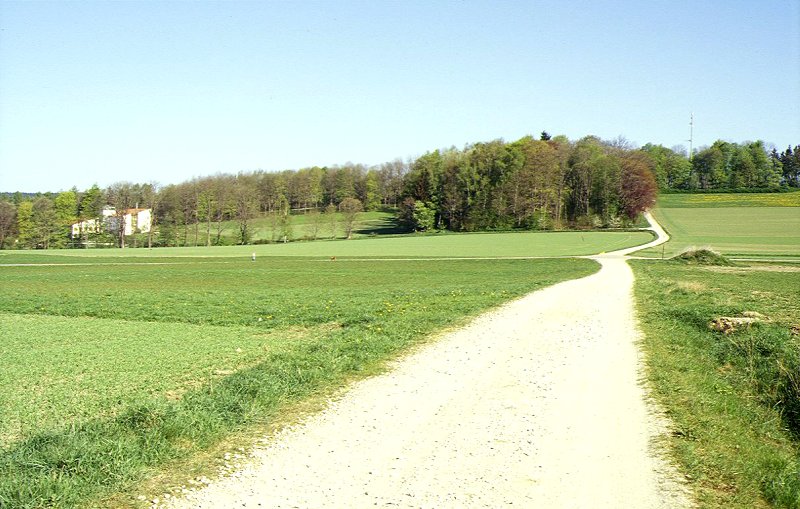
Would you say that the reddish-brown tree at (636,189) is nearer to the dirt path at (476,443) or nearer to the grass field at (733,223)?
the grass field at (733,223)

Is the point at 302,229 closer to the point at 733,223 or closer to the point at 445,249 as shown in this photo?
the point at 445,249

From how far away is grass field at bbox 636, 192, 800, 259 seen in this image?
73375 mm

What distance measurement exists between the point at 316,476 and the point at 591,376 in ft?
23.7

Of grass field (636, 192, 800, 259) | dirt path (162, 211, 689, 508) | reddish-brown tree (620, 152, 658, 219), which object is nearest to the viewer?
dirt path (162, 211, 689, 508)

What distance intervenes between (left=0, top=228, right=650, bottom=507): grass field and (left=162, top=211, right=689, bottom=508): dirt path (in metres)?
1.13

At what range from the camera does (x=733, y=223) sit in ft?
341

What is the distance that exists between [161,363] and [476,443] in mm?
8723

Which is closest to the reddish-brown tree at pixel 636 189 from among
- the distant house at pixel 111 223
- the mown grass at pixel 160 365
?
the mown grass at pixel 160 365

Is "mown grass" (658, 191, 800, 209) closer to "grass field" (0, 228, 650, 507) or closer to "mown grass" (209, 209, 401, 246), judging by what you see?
"mown grass" (209, 209, 401, 246)

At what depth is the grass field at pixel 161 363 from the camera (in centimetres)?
791

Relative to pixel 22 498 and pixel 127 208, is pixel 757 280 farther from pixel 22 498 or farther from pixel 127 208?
pixel 127 208

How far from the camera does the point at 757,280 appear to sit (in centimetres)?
3831

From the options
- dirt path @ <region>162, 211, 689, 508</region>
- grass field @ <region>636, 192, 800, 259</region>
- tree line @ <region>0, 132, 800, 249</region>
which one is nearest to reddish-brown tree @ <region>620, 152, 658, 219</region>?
tree line @ <region>0, 132, 800, 249</region>

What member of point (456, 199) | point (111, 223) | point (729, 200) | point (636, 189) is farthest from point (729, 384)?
point (729, 200)
